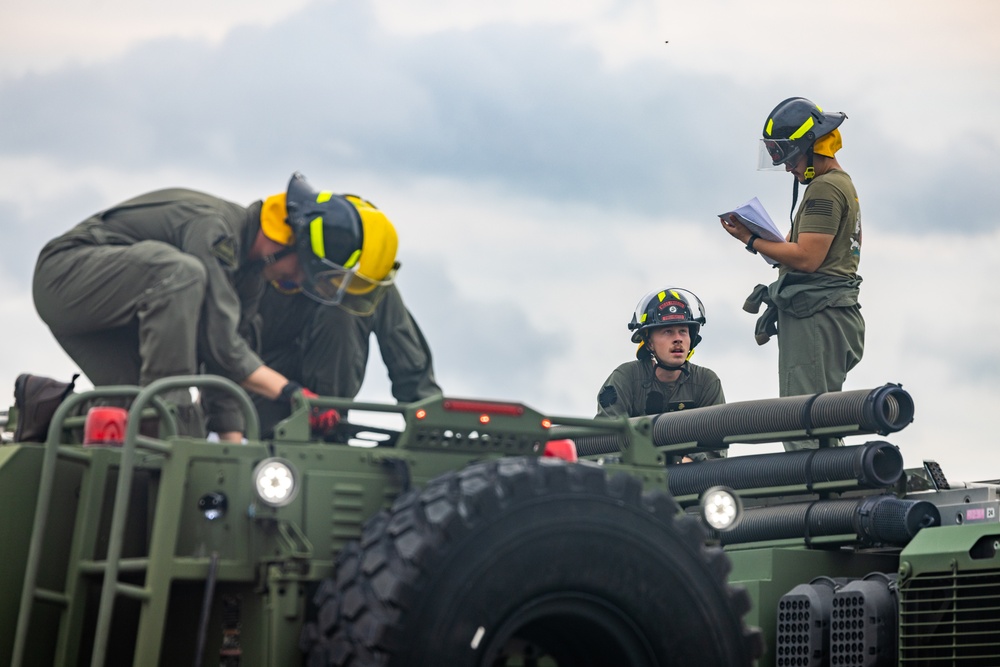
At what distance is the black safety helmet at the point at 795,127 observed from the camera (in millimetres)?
9930

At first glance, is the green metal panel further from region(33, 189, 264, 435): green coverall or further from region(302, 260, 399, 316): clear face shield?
region(33, 189, 264, 435): green coverall

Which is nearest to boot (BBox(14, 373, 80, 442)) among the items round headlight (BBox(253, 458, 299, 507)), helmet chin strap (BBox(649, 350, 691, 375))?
round headlight (BBox(253, 458, 299, 507))

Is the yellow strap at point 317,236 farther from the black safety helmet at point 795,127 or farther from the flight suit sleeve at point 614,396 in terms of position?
the flight suit sleeve at point 614,396

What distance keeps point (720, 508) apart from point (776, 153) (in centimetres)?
433

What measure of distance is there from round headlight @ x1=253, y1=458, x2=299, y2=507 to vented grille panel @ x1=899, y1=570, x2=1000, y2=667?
350 cm

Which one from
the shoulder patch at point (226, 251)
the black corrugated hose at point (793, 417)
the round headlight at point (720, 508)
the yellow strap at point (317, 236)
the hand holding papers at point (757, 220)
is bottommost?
the round headlight at point (720, 508)

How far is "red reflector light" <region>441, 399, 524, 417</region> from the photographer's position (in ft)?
18.8

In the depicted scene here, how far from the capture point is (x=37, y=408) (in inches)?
247

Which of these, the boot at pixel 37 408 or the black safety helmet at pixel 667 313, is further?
the black safety helmet at pixel 667 313

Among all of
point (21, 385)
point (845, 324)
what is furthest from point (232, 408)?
point (845, 324)

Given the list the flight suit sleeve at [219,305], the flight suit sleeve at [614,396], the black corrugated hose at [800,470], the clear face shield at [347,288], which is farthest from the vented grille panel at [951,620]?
the flight suit sleeve at [614,396]

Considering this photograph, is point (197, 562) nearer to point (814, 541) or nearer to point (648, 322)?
point (814, 541)

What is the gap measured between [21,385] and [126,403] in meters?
0.58

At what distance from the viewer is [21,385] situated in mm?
6332
